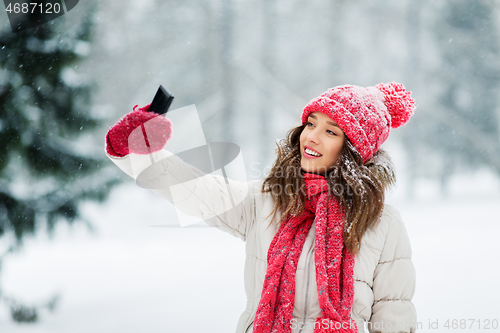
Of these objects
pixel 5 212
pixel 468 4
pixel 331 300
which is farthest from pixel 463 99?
pixel 5 212

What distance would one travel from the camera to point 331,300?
1159 millimetres

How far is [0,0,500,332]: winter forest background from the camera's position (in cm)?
212

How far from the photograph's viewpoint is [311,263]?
1227 mm

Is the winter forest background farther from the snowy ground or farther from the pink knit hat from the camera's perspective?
the pink knit hat

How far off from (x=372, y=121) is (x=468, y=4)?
12.6ft

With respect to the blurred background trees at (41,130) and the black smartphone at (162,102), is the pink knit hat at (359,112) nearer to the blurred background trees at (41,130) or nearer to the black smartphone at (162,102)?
the black smartphone at (162,102)

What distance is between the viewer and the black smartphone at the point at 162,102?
0.94m

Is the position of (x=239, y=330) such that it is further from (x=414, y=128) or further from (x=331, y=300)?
(x=414, y=128)

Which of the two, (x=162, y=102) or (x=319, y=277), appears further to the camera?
(x=319, y=277)

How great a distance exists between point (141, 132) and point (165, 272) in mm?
2243

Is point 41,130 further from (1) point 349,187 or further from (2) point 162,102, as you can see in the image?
(1) point 349,187

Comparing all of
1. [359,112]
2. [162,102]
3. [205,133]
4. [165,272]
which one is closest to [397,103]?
[359,112]

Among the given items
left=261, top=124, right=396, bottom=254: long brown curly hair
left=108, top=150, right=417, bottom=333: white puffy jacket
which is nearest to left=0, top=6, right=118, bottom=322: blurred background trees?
left=108, top=150, right=417, bottom=333: white puffy jacket

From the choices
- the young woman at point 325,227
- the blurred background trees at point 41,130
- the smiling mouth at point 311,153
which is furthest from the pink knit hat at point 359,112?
the blurred background trees at point 41,130
